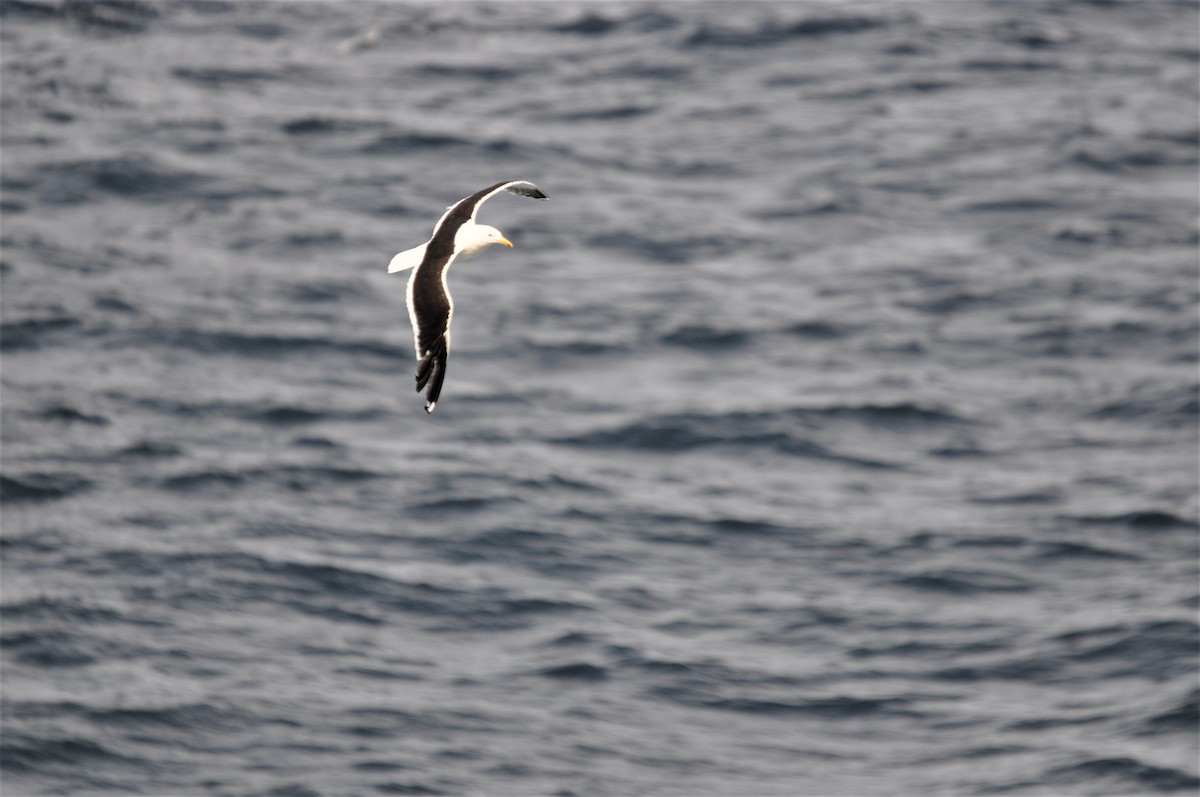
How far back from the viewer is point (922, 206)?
1665 inches

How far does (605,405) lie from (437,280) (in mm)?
24324

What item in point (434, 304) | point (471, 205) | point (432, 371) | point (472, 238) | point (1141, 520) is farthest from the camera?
point (1141, 520)

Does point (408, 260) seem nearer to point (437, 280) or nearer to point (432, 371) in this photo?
point (437, 280)

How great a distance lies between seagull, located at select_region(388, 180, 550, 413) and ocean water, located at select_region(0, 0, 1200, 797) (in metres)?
16.5

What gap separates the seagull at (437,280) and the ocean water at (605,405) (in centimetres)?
1653

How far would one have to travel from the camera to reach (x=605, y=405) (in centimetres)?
Result: 3625

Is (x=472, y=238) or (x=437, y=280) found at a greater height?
(x=472, y=238)

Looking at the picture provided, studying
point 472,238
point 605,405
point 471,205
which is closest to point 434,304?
point 472,238

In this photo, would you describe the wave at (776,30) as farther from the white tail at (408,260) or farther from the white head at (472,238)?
the white tail at (408,260)

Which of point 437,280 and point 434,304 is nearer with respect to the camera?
point 434,304

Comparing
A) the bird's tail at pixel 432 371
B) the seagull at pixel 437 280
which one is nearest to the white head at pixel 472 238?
the seagull at pixel 437 280

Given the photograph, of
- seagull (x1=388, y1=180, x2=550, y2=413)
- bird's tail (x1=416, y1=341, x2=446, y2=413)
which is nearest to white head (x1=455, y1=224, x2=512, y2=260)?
seagull (x1=388, y1=180, x2=550, y2=413)

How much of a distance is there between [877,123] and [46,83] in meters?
21.8

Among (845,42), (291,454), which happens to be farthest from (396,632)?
(845,42)
